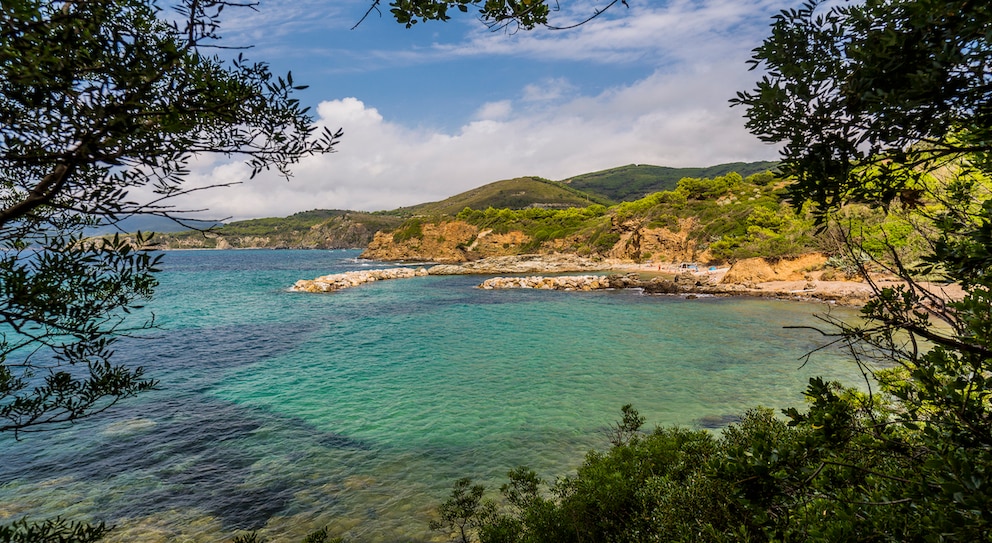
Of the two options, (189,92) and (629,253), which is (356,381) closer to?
(189,92)

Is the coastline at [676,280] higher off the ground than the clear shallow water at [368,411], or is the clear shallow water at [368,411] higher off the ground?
the coastline at [676,280]

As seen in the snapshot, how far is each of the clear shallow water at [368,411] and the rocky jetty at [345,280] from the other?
2192 cm

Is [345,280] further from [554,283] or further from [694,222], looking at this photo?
[694,222]

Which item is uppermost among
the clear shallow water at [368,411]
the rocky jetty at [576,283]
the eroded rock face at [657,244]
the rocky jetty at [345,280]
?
the eroded rock face at [657,244]

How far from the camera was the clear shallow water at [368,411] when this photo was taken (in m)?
11.1

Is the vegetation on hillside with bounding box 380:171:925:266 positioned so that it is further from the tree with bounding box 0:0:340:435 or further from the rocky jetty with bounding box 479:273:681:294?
the tree with bounding box 0:0:340:435

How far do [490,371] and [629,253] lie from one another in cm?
A: 7054

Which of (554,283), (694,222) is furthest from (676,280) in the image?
(694,222)

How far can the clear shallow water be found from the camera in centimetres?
1109

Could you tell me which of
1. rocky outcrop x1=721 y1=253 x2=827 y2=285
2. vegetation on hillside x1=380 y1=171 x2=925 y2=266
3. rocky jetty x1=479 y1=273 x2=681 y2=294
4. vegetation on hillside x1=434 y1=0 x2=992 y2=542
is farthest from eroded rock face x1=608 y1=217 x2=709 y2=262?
vegetation on hillside x1=434 y1=0 x2=992 y2=542

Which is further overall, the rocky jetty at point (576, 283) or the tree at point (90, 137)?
the rocky jetty at point (576, 283)

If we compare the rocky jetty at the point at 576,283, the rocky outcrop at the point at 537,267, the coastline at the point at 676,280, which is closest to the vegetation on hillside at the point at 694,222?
the coastline at the point at 676,280

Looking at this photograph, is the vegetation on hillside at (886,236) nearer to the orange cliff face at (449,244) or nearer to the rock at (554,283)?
the rock at (554,283)

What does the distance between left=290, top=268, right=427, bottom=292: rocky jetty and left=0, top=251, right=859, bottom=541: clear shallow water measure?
2192 centimetres
